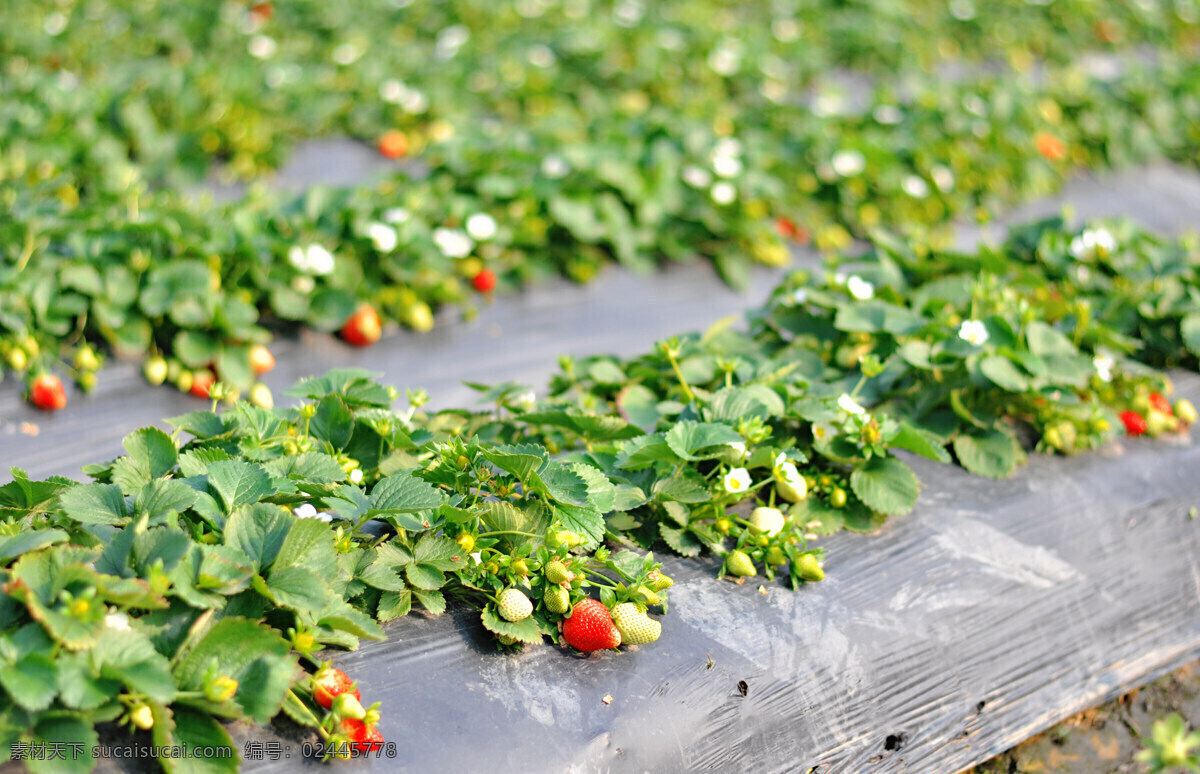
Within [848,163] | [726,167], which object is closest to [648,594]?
[726,167]

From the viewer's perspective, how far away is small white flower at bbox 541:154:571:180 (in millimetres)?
3197

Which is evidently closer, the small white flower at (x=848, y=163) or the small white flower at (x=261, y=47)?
the small white flower at (x=848, y=163)

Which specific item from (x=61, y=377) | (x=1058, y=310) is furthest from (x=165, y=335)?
(x=1058, y=310)

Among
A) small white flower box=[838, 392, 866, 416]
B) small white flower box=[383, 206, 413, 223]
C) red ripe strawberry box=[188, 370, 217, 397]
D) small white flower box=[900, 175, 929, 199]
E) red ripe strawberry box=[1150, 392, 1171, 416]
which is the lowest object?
red ripe strawberry box=[188, 370, 217, 397]

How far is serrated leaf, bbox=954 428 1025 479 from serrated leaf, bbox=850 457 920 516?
1.02 ft

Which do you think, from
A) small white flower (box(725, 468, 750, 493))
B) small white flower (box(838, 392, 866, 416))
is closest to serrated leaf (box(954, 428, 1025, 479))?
small white flower (box(838, 392, 866, 416))

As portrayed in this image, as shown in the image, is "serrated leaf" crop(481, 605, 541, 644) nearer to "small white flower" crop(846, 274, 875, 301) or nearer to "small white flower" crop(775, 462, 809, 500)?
"small white flower" crop(775, 462, 809, 500)

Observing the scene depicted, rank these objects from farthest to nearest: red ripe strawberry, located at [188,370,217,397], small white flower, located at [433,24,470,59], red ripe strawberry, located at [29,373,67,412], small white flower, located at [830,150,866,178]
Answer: small white flower, located at [433,24,470,59]
small white flower, located at [830,150,866,178]
red ripe strawberry, located at [188,370,217,397]
red ripe strawberry, located at [29,373,67,412]

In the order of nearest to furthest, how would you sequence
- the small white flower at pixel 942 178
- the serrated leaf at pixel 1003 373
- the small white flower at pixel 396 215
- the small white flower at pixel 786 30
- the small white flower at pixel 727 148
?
the serrated leaf at pixel 1003 373 → the small white flower at pixel 396 215 → the small white flower at pixel 727 148 → the small white flower at pixel 942 178 → the small white flower at pixel 786 30

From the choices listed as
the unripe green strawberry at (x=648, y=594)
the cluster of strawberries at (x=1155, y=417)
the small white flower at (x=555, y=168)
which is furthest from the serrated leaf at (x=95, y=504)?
the cluster of strawberries at (x=1155, y=417)

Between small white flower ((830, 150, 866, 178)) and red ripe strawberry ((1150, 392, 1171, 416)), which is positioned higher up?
small white flower ((830, 150, 866, 178))

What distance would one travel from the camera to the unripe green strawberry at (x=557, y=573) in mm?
1438

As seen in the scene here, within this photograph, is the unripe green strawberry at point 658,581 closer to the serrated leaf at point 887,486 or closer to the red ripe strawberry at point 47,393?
the serrated leaf at point 887,486

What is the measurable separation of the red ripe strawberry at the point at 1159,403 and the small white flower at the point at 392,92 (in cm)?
314
